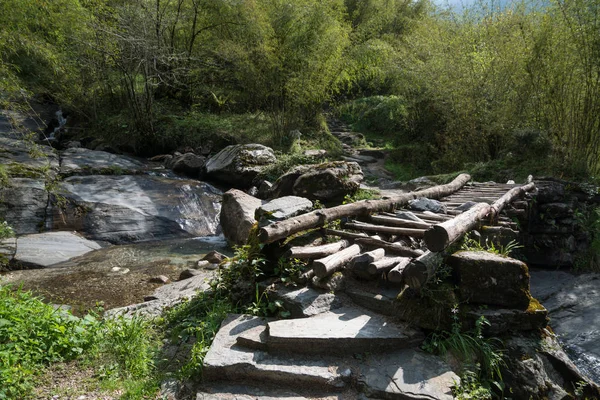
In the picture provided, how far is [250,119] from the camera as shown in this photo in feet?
42.1

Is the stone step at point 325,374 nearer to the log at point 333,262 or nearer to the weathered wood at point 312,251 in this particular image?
the log at point 333,262

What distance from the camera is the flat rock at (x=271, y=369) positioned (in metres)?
2.64

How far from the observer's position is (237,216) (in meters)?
6.75

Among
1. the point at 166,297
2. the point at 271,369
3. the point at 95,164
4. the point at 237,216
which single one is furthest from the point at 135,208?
the point at 271,369

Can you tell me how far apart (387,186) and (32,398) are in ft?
26.9

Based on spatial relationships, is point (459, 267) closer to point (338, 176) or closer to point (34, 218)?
point (338, 176)

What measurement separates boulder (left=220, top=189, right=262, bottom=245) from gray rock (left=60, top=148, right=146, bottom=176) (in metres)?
3.30

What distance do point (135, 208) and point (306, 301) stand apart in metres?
5.38

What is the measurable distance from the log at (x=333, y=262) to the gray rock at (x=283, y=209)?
0.77m

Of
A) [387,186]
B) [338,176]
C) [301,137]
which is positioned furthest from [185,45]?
[338,176]

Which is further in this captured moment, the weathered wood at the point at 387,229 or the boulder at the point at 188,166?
the boulder at the point at 188,166

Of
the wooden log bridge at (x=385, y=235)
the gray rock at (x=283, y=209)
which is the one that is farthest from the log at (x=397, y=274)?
the gray rock at (x=283, y=209)

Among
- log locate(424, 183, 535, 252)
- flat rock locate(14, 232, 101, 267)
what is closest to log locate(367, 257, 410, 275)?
log locate(424, 183, 535, 252)

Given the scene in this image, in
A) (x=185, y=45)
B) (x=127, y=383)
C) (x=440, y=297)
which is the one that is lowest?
(x=127, y=383)
